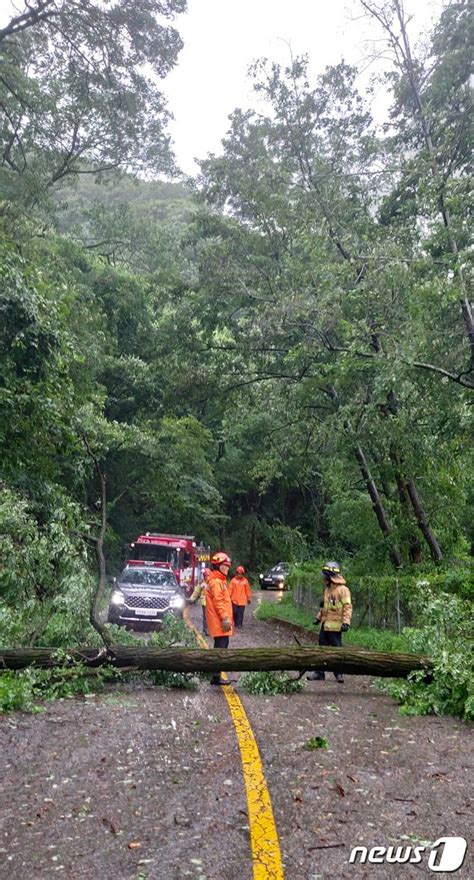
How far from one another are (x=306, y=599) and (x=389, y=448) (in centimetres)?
719

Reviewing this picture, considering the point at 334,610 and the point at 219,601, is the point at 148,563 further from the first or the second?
the point at 219,601

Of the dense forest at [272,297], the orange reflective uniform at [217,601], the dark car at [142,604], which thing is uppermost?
the dense forest at [272,297]

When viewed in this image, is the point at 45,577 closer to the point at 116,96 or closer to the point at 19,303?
the point at 19,303

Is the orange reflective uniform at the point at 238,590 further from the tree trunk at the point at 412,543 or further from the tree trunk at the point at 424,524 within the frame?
the tree trunk at the point at 424,524

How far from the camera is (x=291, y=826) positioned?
3.66 m

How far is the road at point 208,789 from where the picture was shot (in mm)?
3244

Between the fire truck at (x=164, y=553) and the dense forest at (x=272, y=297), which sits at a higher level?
the dense forest at (x=272, y=297)

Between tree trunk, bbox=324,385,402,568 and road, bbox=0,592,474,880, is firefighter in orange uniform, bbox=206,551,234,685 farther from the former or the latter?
tree trunk, bbox=324,385,402,568

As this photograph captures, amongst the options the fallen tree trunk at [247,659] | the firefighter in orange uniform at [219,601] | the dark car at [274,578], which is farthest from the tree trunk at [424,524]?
the dark car at [274,578]

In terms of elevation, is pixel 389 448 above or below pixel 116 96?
below

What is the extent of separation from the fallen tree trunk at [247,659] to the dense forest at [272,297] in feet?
3.80

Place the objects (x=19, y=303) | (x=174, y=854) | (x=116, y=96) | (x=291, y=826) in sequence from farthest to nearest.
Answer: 1. (x=116, y=96)
2. (x=19, y=303)
3. (x=291, y=826)
4. (x=174, y=854)

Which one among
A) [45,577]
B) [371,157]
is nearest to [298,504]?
[371,157]

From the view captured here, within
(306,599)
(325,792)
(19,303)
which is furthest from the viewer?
(306,599)
